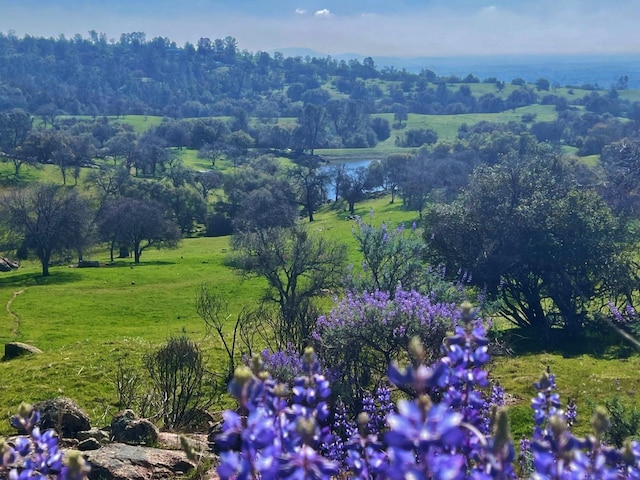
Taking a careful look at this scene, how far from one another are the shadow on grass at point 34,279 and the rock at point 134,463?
45754 millimetres

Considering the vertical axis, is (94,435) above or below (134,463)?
below

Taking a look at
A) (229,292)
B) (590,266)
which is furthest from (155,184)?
(590,266)

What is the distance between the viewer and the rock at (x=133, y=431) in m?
13.4

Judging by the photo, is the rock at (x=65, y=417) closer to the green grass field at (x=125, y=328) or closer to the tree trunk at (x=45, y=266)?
the green grass field at (x=125, y=328)

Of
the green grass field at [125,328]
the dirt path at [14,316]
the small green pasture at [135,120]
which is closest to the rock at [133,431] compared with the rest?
the green grass field at [125,328]

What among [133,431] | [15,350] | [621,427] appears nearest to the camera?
[621,427]

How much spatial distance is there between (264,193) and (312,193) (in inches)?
434

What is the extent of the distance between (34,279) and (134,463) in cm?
4927

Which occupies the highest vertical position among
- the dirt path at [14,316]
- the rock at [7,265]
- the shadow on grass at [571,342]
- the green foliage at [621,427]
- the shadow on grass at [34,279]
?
the green foliage at [621,427]

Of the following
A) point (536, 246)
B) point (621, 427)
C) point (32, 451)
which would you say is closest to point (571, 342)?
point (536, 246)

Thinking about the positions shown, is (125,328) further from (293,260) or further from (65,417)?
(65,417)

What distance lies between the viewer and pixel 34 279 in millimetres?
54938

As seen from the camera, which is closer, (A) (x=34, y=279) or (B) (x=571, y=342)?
(B) (x=571, y=342)

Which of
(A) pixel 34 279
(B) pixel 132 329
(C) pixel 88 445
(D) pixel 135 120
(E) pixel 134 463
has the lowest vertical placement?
(A) pixel 34 279
